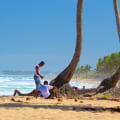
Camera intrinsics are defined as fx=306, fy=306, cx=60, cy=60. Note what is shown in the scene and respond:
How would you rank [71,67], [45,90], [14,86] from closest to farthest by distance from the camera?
[45,90] < [71,67] < [14,86]

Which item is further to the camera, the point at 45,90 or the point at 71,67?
the point at 71,67

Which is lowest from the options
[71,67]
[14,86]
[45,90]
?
[45,90]

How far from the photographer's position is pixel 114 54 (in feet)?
329

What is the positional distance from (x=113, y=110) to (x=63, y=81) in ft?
Answer: 19.6

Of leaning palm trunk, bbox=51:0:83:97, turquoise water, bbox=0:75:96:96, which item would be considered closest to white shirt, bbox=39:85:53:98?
leaning palm trunk, bbox=51:0:83:97

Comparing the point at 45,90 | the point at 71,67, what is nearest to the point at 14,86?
the point at 71,67

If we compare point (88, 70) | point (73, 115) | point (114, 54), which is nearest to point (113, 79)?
point (73, 115)

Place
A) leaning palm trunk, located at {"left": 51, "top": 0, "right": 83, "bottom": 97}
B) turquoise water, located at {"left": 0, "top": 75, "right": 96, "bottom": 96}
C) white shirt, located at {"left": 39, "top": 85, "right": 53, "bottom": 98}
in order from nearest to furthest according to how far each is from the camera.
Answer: white shirt, located at {"left": 39, "top": 85, "right": 53, "bottom": 98}
leaning palm trunk, located at {"left": 51, "top": 0, "right": 83, "bottom": 97}
turquoise water, located at {"left": 0, "top": 75, "right": 96, "bottom": 96}

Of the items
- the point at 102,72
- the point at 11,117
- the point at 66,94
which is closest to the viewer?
the point at 11,117

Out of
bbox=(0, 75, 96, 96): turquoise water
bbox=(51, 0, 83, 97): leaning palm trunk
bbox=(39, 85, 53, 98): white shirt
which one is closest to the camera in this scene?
bbox=(39, 85, 53, 98): white shirt

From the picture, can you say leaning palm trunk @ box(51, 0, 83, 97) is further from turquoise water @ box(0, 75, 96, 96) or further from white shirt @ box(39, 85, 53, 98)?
turquoise water @ box(0, 75, 96, 96)

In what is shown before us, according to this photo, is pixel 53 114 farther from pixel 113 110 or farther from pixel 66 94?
pixel 66 94

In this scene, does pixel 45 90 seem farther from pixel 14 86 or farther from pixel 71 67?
pixel 14 86

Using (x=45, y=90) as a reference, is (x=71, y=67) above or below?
above
